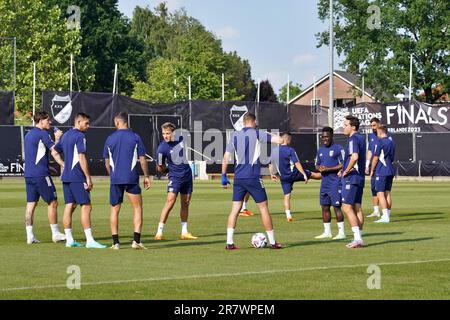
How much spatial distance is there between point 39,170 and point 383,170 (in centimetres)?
906

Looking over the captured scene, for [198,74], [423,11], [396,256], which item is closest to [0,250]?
[396,256]

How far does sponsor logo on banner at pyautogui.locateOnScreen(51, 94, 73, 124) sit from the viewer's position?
2021 inches

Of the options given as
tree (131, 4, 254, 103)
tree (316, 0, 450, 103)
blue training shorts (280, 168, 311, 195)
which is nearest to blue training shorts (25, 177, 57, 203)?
blue training shorts (280, 168, 311, 195)

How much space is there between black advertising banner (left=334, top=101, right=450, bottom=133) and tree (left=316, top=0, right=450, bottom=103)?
18945 mm

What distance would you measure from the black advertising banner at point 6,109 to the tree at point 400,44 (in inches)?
1308

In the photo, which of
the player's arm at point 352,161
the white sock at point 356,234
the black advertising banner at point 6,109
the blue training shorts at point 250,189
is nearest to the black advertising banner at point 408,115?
the black advertising banner at point 6,109

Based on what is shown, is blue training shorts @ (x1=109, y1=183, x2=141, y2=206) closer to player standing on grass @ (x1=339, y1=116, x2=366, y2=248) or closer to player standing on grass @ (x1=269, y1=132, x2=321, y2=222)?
player standing on grass @ (x1=339, y1=116, x2=366, y2=248)

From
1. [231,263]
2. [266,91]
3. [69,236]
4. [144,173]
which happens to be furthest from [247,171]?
[266,91]

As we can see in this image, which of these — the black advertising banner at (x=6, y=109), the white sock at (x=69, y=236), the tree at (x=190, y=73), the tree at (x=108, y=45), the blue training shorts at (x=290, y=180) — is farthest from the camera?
the tree at (x=108, y=45)

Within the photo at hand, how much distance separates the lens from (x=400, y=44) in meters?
80.2

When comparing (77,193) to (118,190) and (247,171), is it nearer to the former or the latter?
(118,190)

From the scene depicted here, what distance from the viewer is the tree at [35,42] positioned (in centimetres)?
8281

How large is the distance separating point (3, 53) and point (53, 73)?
1331 cm

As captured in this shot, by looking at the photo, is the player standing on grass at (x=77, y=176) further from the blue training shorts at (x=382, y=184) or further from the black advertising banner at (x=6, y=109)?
the black advertising banner at (x=6, y=109)
